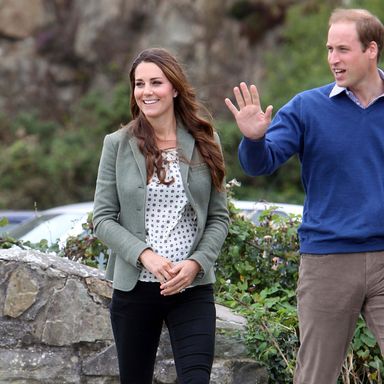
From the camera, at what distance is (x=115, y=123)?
1905 cm

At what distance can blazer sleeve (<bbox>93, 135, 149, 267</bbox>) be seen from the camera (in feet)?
12.9

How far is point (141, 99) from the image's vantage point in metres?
4.11

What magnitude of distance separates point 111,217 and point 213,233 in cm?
43

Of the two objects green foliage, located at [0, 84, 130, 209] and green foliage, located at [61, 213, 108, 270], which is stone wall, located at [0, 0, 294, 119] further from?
green foliage, located at [61, 213, 108, 270]

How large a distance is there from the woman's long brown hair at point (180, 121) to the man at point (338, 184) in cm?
31

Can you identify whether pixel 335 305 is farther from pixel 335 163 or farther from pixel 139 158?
pixel 139 158

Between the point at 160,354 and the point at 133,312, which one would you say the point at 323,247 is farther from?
the point at 160,354

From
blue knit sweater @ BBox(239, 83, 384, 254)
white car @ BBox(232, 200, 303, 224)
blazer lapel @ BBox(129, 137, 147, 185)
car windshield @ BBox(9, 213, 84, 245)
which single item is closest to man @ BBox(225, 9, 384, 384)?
blue knit sweater @ BBox(239, 83, 384, 254)

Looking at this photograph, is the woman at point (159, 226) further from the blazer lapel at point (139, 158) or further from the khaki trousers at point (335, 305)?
the khaki trousers at point (335, 305)

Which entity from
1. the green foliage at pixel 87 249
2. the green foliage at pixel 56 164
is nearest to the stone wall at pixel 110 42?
the green foliage at pixel 56 164

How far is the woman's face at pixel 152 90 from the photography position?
13.4 ft

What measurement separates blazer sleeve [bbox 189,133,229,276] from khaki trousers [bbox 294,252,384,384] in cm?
38

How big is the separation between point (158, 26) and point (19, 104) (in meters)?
3.39

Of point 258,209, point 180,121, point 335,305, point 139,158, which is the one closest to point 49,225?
point 258,209
